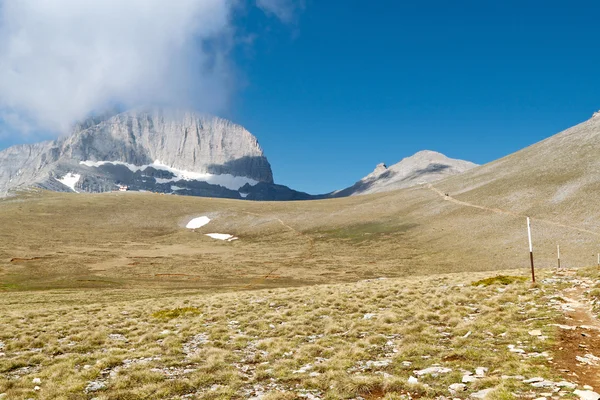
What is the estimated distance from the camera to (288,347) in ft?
52.6

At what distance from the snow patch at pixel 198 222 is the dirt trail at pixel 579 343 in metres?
150

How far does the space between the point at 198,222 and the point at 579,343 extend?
159 metres

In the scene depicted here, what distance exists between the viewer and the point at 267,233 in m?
137

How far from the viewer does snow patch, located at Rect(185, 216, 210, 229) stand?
158163 millimetres

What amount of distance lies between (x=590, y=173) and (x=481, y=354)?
129691 millimetres

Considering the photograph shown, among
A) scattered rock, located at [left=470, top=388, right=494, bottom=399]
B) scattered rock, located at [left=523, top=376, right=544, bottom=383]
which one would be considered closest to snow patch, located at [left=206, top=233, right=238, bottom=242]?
scattered rock, located at [left=470, top=388, right=494, bottom=399]

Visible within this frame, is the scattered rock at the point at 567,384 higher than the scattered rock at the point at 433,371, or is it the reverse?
the scattered rock at the point at 567,384

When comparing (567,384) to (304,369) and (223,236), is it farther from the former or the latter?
(223,236)

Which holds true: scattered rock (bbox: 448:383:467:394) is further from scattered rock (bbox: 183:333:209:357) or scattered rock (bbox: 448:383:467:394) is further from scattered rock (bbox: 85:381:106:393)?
scattered rock (bbox: 85:381:106:393)

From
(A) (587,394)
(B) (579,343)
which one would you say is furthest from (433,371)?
(B) (579,343)

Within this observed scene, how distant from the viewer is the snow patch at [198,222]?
158163mm

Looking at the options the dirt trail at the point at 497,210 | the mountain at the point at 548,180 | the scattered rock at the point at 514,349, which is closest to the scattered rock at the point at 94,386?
the scattered rock at the point at 514,349

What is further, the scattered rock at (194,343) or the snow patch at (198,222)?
the snow patch at (198,222)

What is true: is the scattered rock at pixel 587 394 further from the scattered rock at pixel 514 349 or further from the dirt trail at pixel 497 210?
the dirt trail at pixel 497 210
